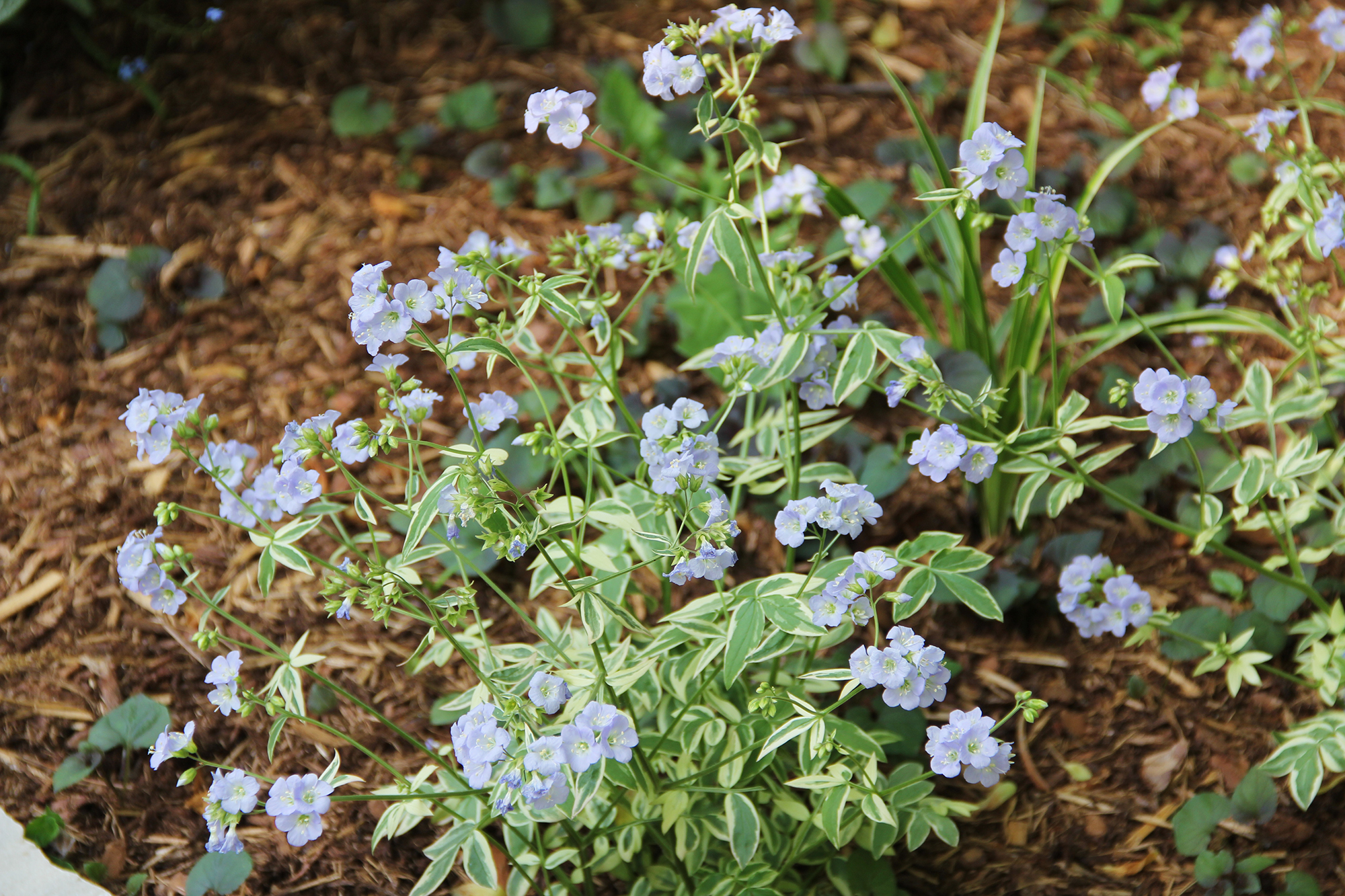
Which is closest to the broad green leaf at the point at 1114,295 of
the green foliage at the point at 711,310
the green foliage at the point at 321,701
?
the green foliage at the point at 711,310

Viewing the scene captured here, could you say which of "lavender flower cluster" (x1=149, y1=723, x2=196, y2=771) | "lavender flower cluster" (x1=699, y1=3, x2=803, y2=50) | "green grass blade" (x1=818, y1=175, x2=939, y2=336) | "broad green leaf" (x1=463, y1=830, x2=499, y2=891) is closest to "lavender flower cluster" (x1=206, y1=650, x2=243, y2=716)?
"lavender flower cluster" (x1=149, y1=723, x2=196, y2=771)

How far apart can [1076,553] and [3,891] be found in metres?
2.04

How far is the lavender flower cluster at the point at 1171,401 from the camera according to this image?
1.46 m

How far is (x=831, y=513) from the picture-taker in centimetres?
134

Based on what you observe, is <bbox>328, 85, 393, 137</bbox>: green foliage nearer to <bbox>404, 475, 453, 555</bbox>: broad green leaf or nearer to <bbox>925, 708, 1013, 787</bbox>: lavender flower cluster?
<bbox>404, 475, 453, 555</bbox>: broad green leaf

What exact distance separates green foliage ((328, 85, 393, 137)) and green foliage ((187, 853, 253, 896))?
1.99m

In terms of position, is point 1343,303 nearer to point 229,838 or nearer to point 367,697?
point 367,697

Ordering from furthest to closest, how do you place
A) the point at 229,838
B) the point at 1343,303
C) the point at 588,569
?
the point at 1343,303 < the point at 588,569 < the point at 229,838

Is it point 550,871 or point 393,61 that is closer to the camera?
point 550,871

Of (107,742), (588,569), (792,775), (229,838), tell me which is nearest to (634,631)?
(588,569)

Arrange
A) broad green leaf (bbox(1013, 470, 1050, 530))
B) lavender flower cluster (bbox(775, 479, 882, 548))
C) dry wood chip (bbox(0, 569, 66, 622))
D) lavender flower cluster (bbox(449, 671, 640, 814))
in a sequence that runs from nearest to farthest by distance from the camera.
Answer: lavender flower cluster (bbox(449, 671, 640, 814)) < lavender flower cluster (bbox(775, 479, 882, 548)) < broad green leaf (bbox(1013, 470, 1050, 530)) < dry wood chip (bbox(0, 569, 66, 622))

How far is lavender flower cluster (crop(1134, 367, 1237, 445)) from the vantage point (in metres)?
1.46

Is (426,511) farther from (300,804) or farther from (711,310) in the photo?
(711,310)

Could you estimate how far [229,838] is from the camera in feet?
4.33
